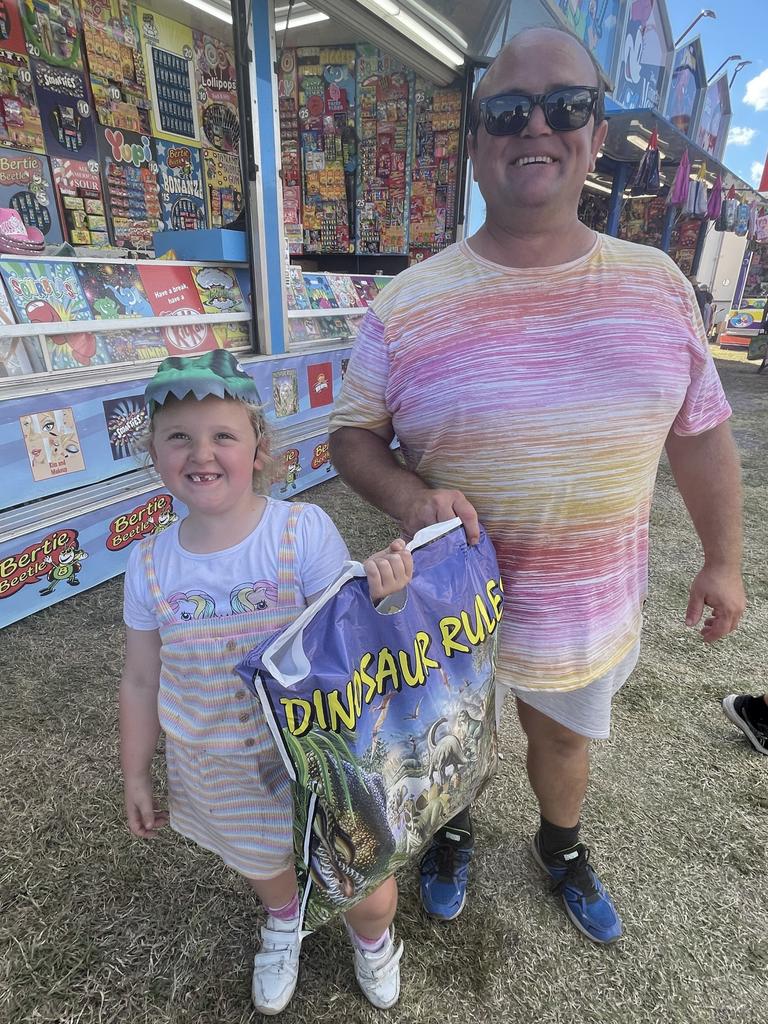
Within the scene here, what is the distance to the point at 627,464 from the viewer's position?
1091 millimetres

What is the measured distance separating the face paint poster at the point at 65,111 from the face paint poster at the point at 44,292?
2.49 m

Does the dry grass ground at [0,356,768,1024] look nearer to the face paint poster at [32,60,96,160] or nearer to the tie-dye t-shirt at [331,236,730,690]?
the tie-dye t-shirt at [331,236,730,690]

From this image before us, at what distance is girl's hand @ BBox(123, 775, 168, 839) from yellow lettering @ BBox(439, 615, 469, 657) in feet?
2.27

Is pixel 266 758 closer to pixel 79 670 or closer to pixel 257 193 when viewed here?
pixel 79 670

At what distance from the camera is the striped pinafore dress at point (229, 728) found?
3.49ft

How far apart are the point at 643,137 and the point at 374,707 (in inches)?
393

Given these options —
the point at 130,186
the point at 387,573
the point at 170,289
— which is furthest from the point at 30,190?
the point at 387,573

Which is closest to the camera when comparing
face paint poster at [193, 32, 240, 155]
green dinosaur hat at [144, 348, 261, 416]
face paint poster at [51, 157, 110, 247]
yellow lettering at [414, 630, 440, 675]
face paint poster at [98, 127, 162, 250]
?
yellow lettering at [414, 630, 440, 675]

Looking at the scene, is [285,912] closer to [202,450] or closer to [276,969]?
[276,969]

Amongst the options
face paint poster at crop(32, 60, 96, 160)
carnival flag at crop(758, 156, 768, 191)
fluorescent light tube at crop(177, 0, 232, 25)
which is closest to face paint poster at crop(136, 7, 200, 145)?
fluorescent light tube at crop(177, 0, 232, 25)

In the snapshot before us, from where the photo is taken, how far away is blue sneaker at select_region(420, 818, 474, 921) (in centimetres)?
151

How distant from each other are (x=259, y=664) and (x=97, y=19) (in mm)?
5861

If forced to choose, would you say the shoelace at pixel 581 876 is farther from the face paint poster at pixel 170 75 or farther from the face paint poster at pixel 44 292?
the face paint poster at pixel 170 75

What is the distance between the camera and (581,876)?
152cm
